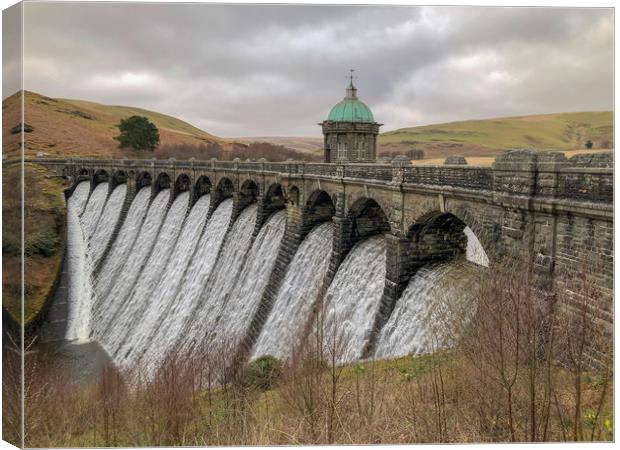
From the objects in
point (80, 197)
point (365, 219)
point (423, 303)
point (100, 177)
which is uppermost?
point (100, 177)

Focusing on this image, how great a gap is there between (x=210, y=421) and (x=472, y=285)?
9271 millimetres

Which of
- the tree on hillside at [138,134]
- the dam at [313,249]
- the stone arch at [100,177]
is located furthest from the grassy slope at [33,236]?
the tree on hillside at [138,134]

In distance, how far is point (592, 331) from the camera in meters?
10.9

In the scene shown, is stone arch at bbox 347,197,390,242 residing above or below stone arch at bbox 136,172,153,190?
below

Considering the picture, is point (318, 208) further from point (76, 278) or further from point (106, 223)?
point (106, 223)

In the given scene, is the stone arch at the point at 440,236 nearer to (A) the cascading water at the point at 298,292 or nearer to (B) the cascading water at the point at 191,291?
(A) the cascading water at the point at 298,292

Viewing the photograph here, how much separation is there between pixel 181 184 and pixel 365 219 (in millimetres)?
34072

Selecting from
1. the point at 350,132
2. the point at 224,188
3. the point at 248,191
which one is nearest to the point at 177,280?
the point at 248,191

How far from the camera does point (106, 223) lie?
200 feet

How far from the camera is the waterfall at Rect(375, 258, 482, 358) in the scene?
17380 millimetres

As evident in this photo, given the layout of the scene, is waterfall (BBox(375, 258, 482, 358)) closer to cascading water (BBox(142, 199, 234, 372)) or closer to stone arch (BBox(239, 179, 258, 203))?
cascading water (BBox(142, 199, 234, 372))

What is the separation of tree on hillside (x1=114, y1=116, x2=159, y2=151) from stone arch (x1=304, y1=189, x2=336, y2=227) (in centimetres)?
7077

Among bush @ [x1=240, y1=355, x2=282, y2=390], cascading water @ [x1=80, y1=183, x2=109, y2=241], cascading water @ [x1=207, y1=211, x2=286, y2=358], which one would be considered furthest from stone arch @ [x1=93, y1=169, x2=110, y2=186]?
bush @ [x1=240, y1=355, x2=282, y2=390]

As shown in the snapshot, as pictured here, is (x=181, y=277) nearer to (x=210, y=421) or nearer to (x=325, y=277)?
(x=325, y=277)
